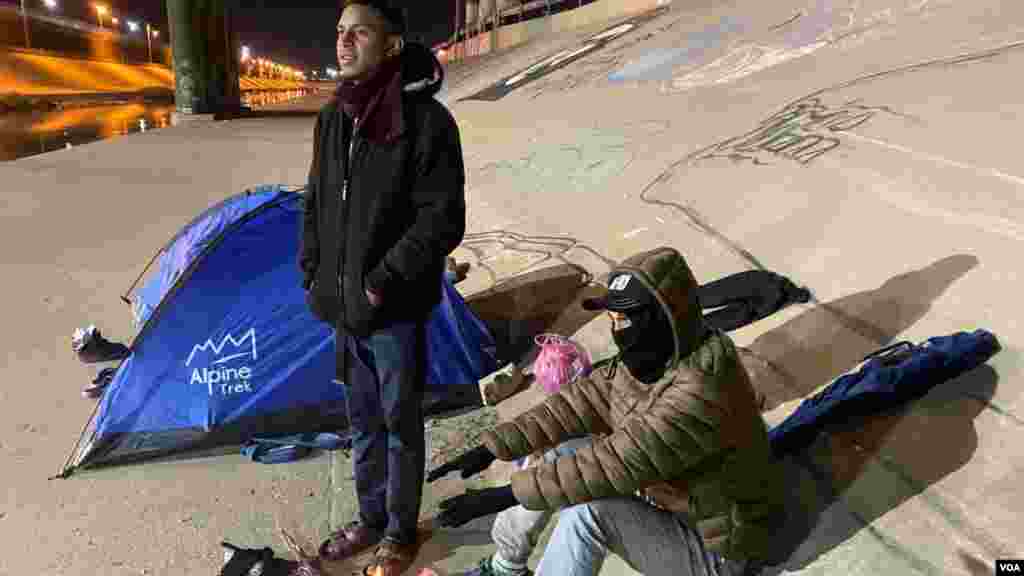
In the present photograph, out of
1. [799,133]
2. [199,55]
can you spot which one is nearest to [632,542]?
[799,133]

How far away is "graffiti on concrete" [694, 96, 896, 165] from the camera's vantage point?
217 inches

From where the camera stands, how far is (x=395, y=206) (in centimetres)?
266

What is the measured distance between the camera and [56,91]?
3984cm

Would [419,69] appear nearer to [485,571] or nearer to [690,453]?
[690,453]

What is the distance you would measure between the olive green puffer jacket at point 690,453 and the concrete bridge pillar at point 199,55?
21807mm

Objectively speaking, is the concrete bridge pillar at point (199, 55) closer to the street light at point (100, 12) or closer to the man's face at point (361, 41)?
the man's face at point (361, 41)

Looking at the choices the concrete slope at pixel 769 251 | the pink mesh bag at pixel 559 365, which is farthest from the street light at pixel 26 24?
the pink mesh bag at pixel 559 365

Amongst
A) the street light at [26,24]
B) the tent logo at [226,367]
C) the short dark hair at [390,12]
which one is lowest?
the tent logo at [226,367]

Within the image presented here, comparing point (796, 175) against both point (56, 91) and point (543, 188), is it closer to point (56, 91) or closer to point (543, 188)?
point (543, 188)

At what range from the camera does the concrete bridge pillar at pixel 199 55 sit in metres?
20.7

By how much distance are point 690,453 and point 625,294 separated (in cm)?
50

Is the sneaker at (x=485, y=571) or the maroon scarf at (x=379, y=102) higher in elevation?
the maroon scarf at (x=379, y=102)

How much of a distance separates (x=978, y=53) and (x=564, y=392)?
18.3 feet

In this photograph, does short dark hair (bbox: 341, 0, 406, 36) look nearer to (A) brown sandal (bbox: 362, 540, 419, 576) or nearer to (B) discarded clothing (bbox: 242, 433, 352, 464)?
(A) brown sandal (bbox: 362, 540, 419, 576)
